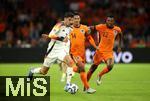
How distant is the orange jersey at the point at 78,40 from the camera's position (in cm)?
1492

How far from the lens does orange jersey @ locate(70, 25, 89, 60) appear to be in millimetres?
14922

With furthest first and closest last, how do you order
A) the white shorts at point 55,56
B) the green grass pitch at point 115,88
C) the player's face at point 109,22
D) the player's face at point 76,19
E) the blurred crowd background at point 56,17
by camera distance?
the blurred crowd background at point 56,17, the player's face at point 109,22, the player's face at point 76,19, the white shorts at point 55,56, the green grass pitch at point 115,88

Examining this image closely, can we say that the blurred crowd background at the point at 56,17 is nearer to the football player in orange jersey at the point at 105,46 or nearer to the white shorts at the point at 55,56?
the football player in orange jersey at the point at 105,46

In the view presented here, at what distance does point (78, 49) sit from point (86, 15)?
586 inches

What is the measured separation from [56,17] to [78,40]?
14.2m

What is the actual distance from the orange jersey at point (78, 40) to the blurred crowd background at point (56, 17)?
1152 centimetres

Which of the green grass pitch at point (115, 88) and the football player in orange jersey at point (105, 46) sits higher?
the football player in orange jersey at point (105, 46)

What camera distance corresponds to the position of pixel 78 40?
594 inches

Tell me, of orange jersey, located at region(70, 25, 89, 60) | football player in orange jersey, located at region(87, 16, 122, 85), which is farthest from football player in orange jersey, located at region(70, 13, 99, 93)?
football player in orange jersey, located at region(87, 16, 122, 85)

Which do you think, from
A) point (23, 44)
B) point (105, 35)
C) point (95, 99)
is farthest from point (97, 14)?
point (95, 99)

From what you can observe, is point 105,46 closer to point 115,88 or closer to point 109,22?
point 109,22

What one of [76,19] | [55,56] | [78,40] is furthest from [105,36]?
[55,56]

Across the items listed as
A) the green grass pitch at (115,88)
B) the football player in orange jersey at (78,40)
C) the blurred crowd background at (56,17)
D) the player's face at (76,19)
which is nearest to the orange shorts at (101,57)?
the football player in orange jersey at (78,40)

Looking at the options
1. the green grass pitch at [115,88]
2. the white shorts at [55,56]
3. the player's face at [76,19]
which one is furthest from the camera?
the player's face at [76,19]
